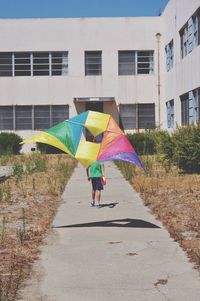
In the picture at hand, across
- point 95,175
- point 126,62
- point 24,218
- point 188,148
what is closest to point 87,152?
point 24,218

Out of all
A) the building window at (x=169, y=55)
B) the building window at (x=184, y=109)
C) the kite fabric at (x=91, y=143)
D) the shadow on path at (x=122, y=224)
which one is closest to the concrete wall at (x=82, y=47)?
the building window at (x=169, y=55)

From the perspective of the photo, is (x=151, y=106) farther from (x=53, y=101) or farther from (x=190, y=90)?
(x=190, y=90)

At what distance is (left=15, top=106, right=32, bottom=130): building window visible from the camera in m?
31.0

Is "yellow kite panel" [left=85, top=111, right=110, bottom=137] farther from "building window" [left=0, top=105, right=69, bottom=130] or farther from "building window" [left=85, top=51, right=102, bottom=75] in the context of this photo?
"building window" [left=85, top=51, right=102, bottom=75]

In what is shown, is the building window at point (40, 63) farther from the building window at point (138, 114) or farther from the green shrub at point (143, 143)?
the green shrub at point (143, 143)

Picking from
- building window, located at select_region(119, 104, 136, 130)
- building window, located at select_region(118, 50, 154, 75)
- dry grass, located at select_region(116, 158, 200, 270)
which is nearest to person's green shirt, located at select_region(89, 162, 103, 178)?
dry grass, located at select_region(116, 158, 200, 270)

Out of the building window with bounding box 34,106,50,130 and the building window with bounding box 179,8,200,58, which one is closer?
the building window with bounding box 179,8,200,58

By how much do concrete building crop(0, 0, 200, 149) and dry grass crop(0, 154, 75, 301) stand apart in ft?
40.0

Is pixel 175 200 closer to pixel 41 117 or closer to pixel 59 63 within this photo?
pixel 41 117

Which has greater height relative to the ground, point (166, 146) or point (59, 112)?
point (59, 112)

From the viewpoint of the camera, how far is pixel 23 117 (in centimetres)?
3112

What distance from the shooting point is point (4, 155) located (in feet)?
84.3

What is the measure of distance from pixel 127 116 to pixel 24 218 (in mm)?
21506

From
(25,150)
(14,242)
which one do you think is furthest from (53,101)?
(14,242)
